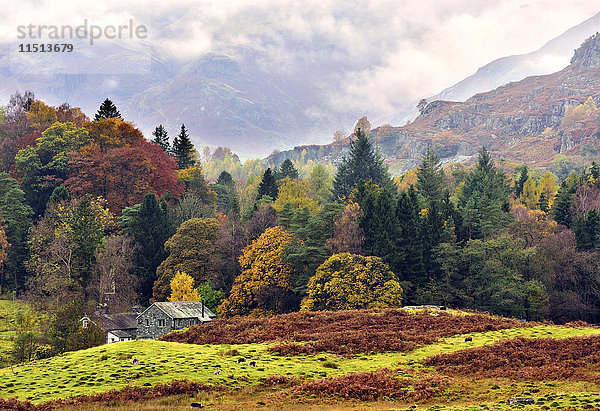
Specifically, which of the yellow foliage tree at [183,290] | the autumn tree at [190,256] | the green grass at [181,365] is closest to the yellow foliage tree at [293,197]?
the autumn tree at [190,256]

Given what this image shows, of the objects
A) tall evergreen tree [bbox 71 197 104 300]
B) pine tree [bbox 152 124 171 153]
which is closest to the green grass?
tall evergreen tree [bbox 71 197 104 300]

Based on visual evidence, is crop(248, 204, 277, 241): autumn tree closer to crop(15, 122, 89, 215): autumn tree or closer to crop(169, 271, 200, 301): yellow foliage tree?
crop(169, 271, 200, 301): yellow foliage tree

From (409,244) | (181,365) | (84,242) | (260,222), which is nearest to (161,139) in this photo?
(260,222)

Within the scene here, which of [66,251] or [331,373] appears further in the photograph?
[66,251]

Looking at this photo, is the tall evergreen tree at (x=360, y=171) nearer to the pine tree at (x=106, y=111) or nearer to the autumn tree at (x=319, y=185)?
the autumn tree at (x=319, y=185)

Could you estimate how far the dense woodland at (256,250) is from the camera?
81.1 metres

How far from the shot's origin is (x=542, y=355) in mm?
38438

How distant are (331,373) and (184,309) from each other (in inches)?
1765

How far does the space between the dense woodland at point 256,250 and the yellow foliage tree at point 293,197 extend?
2.33 meters

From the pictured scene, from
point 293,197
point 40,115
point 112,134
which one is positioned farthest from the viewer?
point 40,115

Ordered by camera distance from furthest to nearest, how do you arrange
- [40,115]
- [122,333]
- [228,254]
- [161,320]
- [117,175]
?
[40,115] → [117,175] → [228,254] → [122,333] → [161,320]

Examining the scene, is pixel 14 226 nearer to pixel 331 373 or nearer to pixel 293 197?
pixel 293 197

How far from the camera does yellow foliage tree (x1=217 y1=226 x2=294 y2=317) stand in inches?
3383

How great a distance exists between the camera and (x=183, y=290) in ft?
289
